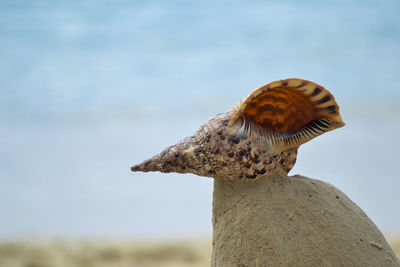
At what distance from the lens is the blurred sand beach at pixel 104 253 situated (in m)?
3.46

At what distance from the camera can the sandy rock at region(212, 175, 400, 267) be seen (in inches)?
57.9

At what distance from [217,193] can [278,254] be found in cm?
36

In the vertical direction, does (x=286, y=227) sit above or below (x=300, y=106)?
below

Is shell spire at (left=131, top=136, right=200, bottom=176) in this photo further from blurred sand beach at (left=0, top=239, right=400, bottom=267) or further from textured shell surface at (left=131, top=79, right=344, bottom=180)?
blurred sand beach at (left=0, top=239, right=400, bottom=267)

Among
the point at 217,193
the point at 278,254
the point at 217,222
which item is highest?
the point at 217,193

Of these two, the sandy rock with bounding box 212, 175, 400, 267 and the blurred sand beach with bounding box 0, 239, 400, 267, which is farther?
the blurred sand beach with bounding box 0, 239, 400, 267

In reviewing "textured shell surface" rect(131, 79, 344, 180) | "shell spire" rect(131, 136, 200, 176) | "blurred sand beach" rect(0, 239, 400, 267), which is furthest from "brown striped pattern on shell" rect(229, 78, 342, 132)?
"blurred sand beach" rect(0, 239, 400, 267)

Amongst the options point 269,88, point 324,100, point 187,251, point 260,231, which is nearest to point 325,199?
point 260,231

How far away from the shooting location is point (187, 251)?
3787mm

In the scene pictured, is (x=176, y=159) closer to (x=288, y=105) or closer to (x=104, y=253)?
(x=288, y=105)

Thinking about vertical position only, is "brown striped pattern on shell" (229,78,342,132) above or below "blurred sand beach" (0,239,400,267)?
above

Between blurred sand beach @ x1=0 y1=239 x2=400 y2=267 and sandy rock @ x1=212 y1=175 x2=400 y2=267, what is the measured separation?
2.05 metres

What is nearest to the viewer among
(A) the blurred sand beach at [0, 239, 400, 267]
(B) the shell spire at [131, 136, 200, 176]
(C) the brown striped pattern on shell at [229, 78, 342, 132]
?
(C) the brown striped pattern on shell at [229, 78, 342, 132]

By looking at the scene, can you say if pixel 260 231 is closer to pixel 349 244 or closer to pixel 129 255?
pixel 349 244
